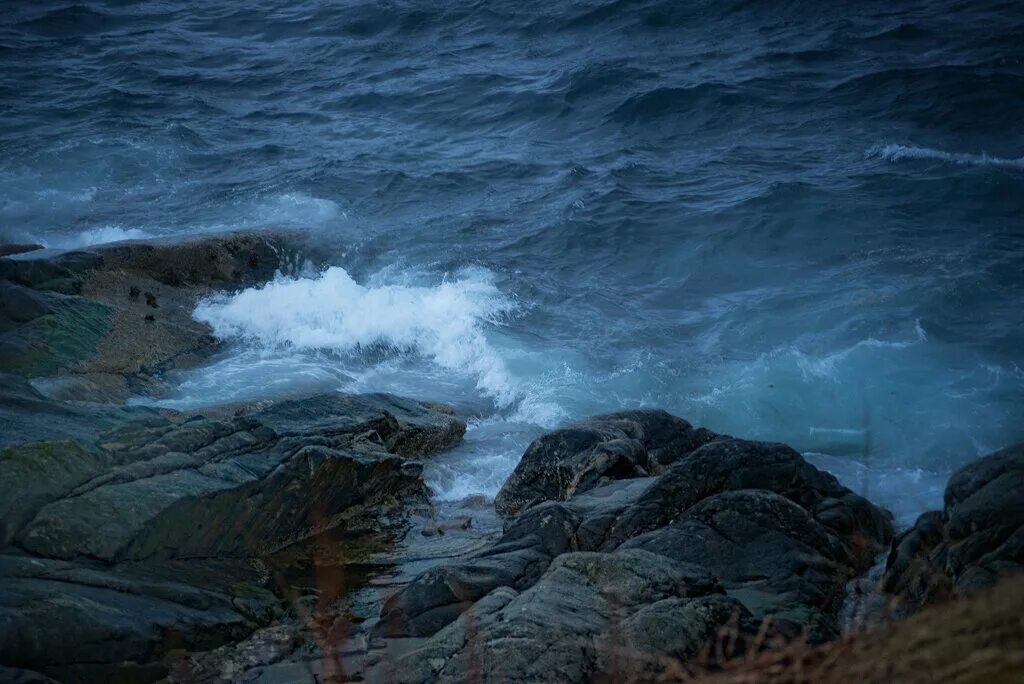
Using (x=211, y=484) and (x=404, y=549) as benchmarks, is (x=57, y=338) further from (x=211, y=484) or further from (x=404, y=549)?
(x=404, y=549)

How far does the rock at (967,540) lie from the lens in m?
4.92

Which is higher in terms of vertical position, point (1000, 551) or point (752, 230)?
point (1000, 551)

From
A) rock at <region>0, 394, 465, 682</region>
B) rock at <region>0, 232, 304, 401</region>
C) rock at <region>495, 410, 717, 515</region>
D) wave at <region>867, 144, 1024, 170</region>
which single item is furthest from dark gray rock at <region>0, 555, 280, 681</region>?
wave at <region>867, 144, 1024, 170</region>

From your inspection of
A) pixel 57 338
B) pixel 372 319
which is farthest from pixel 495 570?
pixel 372 319

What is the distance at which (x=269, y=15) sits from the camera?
2723 cm

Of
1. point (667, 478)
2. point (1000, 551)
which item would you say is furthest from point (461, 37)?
point (1000, 551)

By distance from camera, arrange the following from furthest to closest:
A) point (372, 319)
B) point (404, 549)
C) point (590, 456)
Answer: point (372, 319) → point (590, 456) → point (404, 549)

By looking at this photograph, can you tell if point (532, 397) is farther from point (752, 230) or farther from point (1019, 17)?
point (1019, 17)

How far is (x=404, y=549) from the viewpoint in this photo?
7.33 m

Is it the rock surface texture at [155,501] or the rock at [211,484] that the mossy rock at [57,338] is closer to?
the rock surface texture at [155,501]

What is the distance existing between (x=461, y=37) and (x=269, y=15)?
21.2 ft

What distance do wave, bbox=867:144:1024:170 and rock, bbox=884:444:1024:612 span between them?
35.3ft

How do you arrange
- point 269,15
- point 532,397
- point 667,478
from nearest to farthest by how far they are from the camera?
1. point 667,478
2. point 532,397
3. point 269,15

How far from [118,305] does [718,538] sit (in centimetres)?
784
